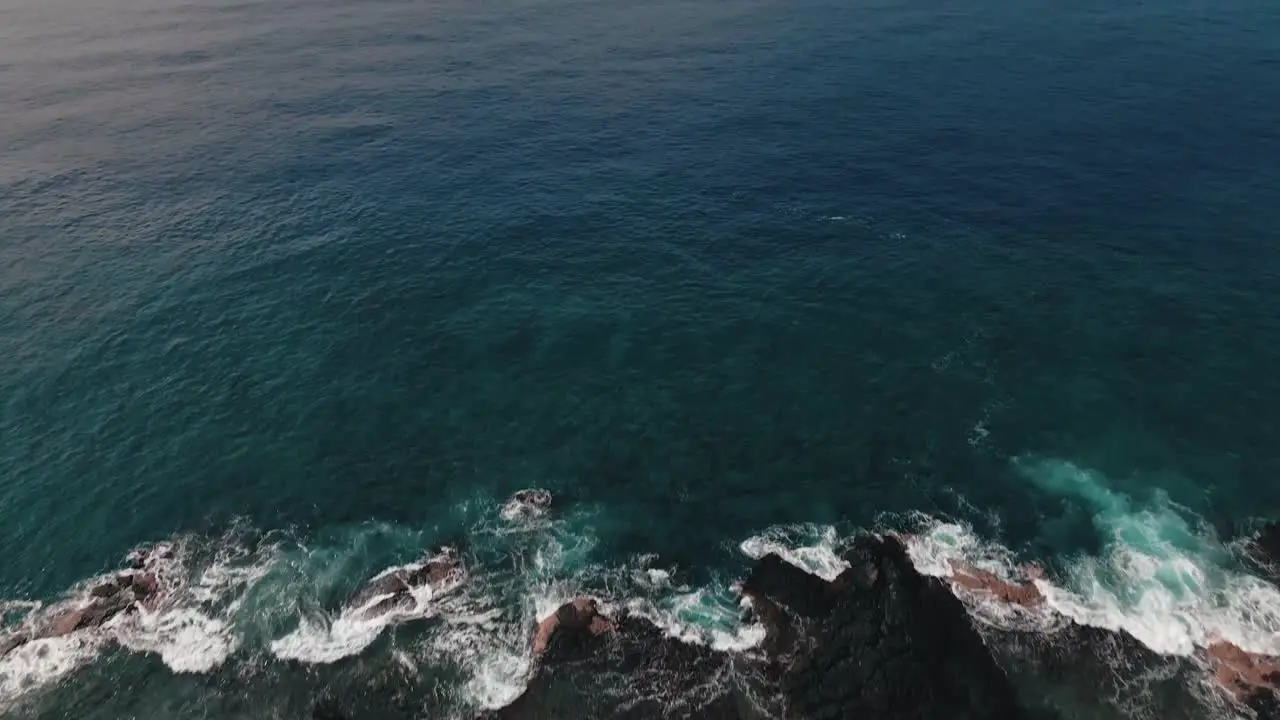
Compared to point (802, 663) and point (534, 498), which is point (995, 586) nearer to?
point (802, 663)

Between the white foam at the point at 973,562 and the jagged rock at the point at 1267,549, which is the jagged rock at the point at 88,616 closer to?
the white foam at the point at 973,562

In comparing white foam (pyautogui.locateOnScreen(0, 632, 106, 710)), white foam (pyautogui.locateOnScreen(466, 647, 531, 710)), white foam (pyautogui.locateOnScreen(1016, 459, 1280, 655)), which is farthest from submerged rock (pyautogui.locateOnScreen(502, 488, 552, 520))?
white foam (pyautogui.locateOnScreen(1016, 459, 1280, 655))

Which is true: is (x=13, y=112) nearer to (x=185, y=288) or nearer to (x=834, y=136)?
(x=185, y=288)

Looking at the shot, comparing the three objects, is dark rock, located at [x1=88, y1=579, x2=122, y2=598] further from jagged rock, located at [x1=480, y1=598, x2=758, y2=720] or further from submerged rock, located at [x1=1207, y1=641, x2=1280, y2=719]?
submerged rock, located at [x1=1207, y1=641, x2=1280, y2=719]

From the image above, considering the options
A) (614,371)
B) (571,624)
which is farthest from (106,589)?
(614,371)

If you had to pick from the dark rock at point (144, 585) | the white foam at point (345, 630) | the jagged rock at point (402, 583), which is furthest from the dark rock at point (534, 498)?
the dark rock at point (144, 585)

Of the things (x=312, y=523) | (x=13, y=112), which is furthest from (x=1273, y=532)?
(x=13, y=112)
